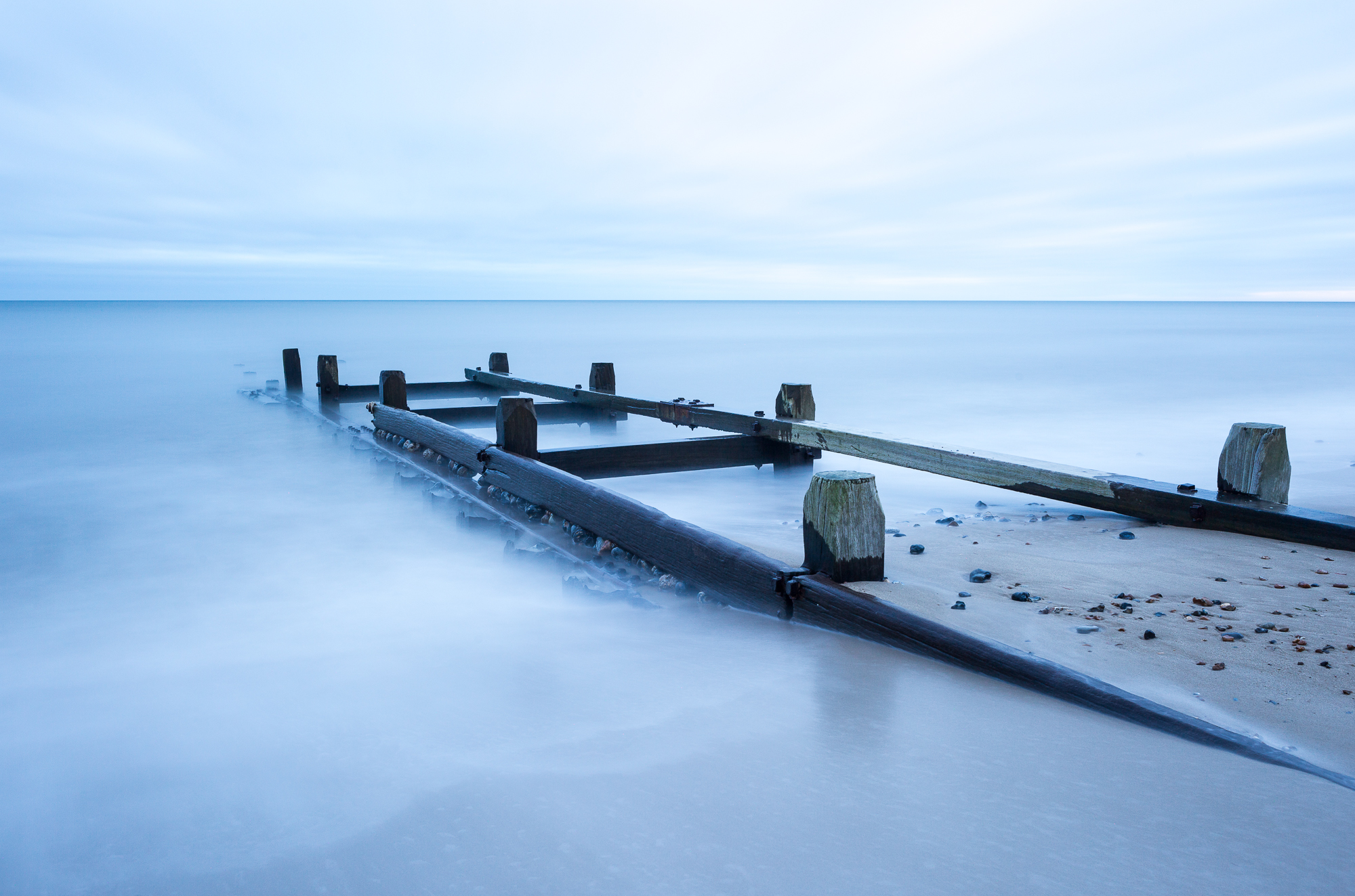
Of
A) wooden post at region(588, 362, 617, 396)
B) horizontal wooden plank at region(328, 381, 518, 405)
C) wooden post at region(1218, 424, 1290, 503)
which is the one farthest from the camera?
horizontal wooden plank at region(328, 381, 518, 405)

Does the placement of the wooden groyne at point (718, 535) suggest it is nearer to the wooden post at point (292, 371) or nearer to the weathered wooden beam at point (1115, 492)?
the weathered wooden beam at point (1115, 492)

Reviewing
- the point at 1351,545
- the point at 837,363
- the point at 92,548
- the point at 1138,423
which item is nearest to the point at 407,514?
the point at 92,548

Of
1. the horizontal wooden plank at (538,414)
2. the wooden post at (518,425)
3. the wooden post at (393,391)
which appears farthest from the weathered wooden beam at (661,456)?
the wooden post at (393,391)

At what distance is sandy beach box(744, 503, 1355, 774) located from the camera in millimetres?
2566

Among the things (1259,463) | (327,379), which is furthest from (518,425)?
(327,379)

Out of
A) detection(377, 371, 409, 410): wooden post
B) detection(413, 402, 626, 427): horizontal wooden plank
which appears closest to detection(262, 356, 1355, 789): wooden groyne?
detection(377, 371, 409, 410): wooden post

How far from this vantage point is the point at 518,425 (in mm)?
5539

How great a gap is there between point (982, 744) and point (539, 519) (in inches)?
126

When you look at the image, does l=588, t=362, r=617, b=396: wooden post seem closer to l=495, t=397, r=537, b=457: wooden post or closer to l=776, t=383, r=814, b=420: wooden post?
l=776, t=383, r=814, b=420: wooden post

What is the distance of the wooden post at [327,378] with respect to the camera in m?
12.3

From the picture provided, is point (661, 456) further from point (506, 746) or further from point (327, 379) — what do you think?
point (327, 379)

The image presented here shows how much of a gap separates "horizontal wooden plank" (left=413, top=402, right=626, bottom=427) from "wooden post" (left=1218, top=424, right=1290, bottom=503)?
257 inches

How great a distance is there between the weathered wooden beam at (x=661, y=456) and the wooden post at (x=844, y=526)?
2.74m

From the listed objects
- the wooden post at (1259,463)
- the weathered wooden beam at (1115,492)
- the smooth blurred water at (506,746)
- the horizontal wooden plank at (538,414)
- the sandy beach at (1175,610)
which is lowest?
the smooth blurred water at (506,746)
